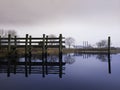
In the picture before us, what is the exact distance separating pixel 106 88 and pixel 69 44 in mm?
98511

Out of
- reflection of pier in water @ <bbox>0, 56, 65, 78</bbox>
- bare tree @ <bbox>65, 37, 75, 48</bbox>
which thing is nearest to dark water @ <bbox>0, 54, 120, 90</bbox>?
reflection of pier in water @ <bbox>0, 56, 65, 78</bbox>

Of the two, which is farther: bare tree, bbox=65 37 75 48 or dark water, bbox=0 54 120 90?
bare tree, bbox=65 37 75 48

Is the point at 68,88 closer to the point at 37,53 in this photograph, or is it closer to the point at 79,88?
the point at 79,88

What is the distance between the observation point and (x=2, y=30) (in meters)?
80.8

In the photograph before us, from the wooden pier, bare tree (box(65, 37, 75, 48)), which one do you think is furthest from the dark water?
bare tree (box(65, 37, 75, 48))

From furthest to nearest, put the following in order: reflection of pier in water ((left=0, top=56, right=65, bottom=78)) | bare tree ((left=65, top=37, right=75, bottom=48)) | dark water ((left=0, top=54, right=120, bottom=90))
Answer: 1. bare tree ((left=65, top=37, right=75, bottom=48))
2. reflection of pier in water ((left=0, top=56, right=65, bottom=78))
3. dark water ((left=0, top=54, right=120, bottom=90))

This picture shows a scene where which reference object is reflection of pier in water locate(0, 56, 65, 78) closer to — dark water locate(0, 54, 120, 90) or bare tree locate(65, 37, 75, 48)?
dark water locate(0, 54, 120, 90)

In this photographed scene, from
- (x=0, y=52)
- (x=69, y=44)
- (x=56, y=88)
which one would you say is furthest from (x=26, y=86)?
(x=69, y=44)

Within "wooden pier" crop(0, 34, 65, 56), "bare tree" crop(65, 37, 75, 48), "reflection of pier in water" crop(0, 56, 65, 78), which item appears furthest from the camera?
"bare tree" crop(65, 37, 75, 48)

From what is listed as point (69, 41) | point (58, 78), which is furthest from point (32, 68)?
point (69, 41)

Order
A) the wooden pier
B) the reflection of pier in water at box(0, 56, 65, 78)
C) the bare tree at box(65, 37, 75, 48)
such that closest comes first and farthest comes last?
the reflection of pier in water at box(0, 56, 65, 78)
the wooden pier
the bare tree at box(65, 37, 75, 48)

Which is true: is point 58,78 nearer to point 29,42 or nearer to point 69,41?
point 29,42

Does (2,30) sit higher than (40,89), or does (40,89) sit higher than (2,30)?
(2,30)

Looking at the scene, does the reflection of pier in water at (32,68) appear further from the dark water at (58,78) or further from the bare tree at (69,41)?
the bare tree at (69,41)
